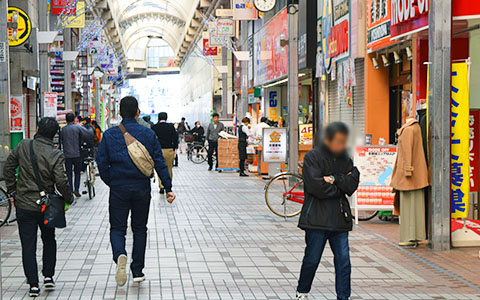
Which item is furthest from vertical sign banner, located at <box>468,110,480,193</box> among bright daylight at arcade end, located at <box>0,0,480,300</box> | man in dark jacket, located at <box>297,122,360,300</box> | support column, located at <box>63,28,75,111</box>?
support column, located at <box>63,28,75,111</box>

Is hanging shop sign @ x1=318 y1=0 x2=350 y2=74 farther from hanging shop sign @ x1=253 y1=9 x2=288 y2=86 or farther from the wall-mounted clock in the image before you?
hanging shop sign @ x1=253 y1=9 x2=288 y2=86

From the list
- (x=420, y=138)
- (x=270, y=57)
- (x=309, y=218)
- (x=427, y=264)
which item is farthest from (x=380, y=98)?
(x=270, y=57)

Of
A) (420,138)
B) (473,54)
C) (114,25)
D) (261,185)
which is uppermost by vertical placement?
(114,25)

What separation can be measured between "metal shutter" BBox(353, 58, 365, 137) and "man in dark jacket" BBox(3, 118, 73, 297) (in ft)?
33.3

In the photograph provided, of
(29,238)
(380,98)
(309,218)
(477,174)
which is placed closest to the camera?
(309,218)

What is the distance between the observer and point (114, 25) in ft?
190

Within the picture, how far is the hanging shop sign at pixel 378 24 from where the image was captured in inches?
541

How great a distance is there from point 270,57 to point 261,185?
9.96 m

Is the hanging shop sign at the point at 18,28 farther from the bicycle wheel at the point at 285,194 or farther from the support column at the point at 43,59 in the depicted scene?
the bicycle wheel at the point at 285,194

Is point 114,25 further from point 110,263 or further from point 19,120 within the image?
point 110,263

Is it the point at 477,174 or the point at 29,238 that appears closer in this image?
the point at 29,238

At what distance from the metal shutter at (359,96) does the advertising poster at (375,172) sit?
4.81 m

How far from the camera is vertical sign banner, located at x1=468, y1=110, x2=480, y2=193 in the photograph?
10391 mm

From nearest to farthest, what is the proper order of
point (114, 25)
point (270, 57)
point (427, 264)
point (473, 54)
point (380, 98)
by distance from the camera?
point (427, 264)
point (473, 54)
point (380, 98)
point (270, 57)
point (114, 25)
